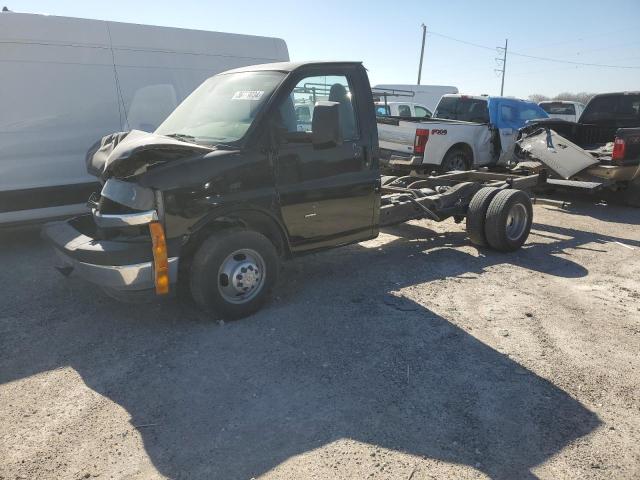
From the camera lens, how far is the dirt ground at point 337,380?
2.79 m

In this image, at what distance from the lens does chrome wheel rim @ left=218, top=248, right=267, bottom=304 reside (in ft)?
14.1

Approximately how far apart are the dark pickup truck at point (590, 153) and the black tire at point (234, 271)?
6253 mm

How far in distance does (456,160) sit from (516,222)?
14.5 ft

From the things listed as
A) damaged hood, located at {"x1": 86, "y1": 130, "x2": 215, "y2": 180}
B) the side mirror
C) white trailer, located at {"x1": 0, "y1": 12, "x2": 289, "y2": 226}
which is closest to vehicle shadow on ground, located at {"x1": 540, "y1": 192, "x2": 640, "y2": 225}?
the side mirror

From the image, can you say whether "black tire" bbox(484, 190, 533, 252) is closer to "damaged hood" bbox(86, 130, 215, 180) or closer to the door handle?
the door handle

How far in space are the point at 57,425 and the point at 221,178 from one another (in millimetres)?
2095

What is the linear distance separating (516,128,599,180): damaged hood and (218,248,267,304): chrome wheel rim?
665 cm

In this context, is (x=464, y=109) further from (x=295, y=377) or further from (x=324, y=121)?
(x=295, y=377)

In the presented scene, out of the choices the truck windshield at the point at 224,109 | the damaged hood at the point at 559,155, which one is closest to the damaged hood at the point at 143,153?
the truck windshield at the point at 224,109

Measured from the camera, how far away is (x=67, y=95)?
6.63 m

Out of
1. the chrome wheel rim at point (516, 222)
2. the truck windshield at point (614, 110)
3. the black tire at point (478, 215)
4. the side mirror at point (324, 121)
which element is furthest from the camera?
the truck windshield at point (614, 110)

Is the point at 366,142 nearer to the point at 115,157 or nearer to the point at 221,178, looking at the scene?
the point at 221,178

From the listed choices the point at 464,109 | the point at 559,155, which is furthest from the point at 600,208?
the point at 464,109

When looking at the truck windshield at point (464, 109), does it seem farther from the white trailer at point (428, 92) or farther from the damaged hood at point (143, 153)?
the white trailer at point (428, 92)
